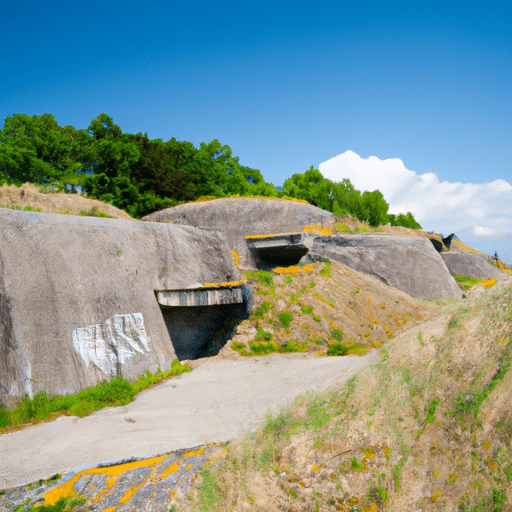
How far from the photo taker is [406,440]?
159 inches

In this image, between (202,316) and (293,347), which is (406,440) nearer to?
(293,347)

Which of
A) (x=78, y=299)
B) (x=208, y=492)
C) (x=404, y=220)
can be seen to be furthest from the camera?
(x=404, y=220)

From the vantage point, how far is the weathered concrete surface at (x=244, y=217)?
20.8 meters

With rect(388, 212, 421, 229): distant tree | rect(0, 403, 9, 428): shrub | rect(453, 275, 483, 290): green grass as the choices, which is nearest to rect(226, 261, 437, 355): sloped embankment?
rect(0, 403, 9, 428): shrub

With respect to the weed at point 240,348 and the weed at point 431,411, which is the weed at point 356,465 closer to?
the weed at point 431,411

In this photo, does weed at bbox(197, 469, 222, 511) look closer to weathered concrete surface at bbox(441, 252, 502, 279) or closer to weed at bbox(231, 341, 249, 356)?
weed at bbox(231, 341, 249, 356)

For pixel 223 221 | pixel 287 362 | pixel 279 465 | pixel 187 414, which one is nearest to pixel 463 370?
pixel 279 465

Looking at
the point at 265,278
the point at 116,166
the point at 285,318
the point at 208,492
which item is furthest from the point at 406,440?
the point at 116,166

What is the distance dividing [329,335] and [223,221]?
9.97m

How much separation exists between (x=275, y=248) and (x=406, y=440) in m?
16.0

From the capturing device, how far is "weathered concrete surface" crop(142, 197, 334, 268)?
20828 mm

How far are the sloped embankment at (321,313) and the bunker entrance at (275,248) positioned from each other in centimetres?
309

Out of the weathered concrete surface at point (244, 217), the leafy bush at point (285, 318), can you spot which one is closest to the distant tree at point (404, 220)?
the weathered concrete surface at point (244, 217)

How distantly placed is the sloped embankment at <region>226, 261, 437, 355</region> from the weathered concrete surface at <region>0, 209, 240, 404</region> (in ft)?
8.86
